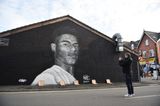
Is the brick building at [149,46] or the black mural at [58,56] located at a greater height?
the brick building at [149,46]

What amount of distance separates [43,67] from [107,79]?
23.9ft

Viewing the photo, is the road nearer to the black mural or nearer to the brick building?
the black mural

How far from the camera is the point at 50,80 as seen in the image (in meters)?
25.5

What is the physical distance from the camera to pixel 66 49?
27.5 meters

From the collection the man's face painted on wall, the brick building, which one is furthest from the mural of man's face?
the brick building

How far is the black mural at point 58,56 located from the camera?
25.0 m

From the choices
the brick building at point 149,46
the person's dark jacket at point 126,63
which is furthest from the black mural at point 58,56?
the brick building at point 149,46

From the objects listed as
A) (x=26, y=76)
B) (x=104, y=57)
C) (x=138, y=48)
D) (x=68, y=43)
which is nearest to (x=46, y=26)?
(x=68, y=43)

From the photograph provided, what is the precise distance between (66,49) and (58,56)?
1174 millimetres

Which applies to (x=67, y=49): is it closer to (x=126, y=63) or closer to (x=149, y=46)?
(x=126, y=63)

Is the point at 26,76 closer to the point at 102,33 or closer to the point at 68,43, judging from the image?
the point at 68,43

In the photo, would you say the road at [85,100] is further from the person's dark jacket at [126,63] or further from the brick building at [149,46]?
the brick building at [149,46]

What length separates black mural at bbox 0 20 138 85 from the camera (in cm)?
2495

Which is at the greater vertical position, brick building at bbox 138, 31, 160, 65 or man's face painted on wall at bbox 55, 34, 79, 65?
brick building at bbox 138, 31, 160, 65
